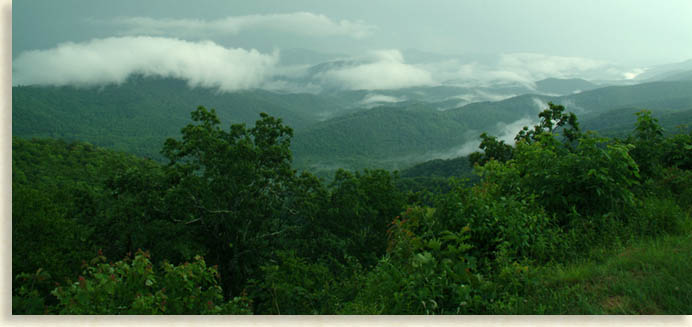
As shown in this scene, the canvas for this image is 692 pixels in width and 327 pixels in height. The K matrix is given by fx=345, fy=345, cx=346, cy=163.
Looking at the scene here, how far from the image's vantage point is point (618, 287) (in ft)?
7.72

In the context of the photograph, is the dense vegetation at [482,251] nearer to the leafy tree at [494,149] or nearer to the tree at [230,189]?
the tree at [230,189]

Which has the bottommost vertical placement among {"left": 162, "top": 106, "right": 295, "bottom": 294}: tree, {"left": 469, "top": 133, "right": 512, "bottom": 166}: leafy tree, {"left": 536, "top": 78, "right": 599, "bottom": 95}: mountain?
{"left": 162, "top": 106, "right": 295, "bottom": 294}: tree

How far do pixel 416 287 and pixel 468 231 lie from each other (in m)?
0.78

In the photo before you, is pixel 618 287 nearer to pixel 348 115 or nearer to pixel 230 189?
pixel 230 189

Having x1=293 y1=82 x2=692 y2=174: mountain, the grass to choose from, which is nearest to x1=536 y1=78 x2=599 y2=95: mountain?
the grass

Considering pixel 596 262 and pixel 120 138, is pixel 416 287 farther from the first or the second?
pixel 120 138

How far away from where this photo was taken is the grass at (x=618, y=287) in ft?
7.45

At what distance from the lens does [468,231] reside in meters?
2.88

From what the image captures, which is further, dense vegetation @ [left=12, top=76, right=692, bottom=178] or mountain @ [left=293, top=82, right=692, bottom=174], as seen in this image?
mountain @ [left=293, top=82, right=692, bottom=174]

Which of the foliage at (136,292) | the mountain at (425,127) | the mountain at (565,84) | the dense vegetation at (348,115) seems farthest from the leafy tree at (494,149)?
the mountain at (425,127)

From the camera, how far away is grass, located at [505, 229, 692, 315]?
7.45 ft

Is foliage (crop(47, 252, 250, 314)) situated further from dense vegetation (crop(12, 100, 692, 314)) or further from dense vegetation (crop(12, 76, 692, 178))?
dense vegetation (crop(12, 76, 692, 178))

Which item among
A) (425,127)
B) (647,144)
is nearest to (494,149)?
(647,144)

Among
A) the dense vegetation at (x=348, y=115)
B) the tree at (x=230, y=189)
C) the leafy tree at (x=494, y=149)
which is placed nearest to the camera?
the tree at (x=230, y=189)
